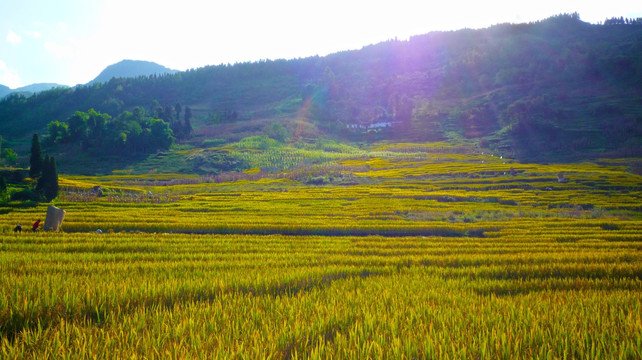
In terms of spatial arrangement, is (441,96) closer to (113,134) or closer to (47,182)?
(113,134)

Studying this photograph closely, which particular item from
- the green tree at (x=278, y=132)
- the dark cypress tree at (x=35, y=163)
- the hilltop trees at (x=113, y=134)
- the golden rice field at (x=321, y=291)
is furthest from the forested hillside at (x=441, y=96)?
the golden rice field at (x=321, y=291)

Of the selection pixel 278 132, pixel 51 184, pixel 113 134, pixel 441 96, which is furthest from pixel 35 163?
pixel 441 96

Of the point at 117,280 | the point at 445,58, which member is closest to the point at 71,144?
the point at 117,280

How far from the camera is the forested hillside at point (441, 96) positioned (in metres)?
90.7

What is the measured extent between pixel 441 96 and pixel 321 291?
150 metres

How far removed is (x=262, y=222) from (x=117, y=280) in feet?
45.7

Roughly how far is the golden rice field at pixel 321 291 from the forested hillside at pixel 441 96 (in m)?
73.8

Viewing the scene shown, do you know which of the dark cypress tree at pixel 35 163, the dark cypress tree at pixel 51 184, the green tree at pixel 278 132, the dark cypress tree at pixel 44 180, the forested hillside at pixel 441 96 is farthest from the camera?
the green tree at pixel 278 132

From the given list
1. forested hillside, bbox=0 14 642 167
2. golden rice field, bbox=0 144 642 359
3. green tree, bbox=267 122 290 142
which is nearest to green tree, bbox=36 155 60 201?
golden rice field, bbox=0 144 642 359

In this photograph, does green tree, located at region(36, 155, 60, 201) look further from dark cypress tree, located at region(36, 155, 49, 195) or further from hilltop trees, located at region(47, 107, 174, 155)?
hilltop trees, located at region(47, 107, 174, 155)

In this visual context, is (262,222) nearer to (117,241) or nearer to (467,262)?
(117,241)

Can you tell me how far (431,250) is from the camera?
13.3 metres

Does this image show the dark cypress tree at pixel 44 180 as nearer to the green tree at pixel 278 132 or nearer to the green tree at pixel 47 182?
the green tree at pixel 47 182

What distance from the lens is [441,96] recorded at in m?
140
